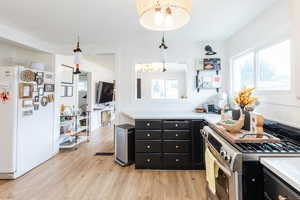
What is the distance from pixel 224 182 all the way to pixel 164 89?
2.62m

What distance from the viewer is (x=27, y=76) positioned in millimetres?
2553

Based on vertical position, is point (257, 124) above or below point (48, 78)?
below

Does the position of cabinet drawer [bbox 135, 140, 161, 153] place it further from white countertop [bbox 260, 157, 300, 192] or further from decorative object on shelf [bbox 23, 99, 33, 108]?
decorative object on shelf [bbox 23, 99, 33, 108]

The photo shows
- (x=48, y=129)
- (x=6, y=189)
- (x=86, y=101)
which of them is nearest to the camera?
(x=6, y=189)

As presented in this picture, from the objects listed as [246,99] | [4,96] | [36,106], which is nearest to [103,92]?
[36,106]

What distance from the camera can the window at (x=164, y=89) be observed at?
3494 millimetres

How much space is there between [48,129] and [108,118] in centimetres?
354

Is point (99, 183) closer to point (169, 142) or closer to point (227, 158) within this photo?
point (169, 142)

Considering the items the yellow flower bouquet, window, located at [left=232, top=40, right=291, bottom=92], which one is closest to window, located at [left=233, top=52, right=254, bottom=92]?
window, located at [left=232, top=40, right=291, bottom=92]

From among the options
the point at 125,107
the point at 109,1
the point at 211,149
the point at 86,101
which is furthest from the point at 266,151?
the point at 86,101

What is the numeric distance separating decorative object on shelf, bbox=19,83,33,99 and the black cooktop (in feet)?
9.86

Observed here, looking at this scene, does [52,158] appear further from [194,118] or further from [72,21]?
[194,118]

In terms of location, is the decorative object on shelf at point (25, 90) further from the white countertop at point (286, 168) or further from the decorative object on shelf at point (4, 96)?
the white countertop at point (286, 168)

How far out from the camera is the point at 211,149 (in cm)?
156
